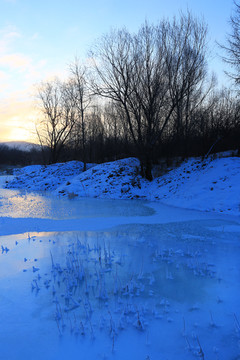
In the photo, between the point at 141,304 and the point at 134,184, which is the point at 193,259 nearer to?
the point at 141,304

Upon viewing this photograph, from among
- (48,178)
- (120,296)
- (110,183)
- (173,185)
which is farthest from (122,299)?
(48,178)

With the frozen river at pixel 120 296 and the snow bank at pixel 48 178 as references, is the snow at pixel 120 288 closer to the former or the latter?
the frozen river at pixel 120 296

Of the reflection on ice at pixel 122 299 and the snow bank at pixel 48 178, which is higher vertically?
the snow bank at pixel 48 178

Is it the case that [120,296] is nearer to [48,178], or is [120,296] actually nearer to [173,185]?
[173,185]

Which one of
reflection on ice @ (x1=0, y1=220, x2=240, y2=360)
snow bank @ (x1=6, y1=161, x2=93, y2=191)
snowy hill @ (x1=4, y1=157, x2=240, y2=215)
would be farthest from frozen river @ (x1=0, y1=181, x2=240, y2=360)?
snow bank @ (x1=6, y1=161, x2=93, y2=191)

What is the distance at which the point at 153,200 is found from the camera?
14.3 meters

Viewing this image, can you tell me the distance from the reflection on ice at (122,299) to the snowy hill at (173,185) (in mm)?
5557

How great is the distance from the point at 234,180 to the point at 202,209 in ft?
7.90

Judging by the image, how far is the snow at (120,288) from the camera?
259cm

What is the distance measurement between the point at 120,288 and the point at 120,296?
0.20 m

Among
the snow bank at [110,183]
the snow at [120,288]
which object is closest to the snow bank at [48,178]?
the snow bank at [110,183]

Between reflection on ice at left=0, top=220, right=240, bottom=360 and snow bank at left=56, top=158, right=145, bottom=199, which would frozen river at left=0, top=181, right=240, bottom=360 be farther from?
snow bank at left=56, top=158, right=145, bottom=199

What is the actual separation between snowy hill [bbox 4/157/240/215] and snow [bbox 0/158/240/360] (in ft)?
7.74

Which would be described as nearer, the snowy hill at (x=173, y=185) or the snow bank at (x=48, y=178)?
the snowy hill at (x=173, y=185)
